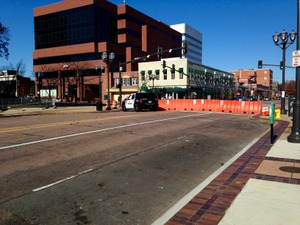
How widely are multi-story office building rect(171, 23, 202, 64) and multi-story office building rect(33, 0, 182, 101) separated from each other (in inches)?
1324

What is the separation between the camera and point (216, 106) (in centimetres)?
3058

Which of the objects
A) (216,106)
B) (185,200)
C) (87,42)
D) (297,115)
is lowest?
(185,200)

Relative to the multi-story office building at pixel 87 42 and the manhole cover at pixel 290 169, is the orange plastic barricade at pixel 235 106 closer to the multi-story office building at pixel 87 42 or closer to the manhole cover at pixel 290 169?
the manhole cover at pixel 290 169

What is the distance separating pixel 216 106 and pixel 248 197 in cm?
2651

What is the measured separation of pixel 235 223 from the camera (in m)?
3.79

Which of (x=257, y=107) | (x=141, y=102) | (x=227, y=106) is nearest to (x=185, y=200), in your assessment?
(x=141, y=102)

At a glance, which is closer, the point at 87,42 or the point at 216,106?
the point at 216,106

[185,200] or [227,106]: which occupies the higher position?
[227,106]

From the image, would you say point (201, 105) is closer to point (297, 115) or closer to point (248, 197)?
point (297, 115)

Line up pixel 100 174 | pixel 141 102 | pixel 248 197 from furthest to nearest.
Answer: pixel 141 102 < pixel 100 174 < pixel 248 197

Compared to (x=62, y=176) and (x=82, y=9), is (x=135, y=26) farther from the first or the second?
(x=62, y=176)

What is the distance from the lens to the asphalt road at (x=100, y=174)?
4.36 meters

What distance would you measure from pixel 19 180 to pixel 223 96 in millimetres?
79210

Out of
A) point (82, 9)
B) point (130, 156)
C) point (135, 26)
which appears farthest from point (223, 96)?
point (130, 156)
